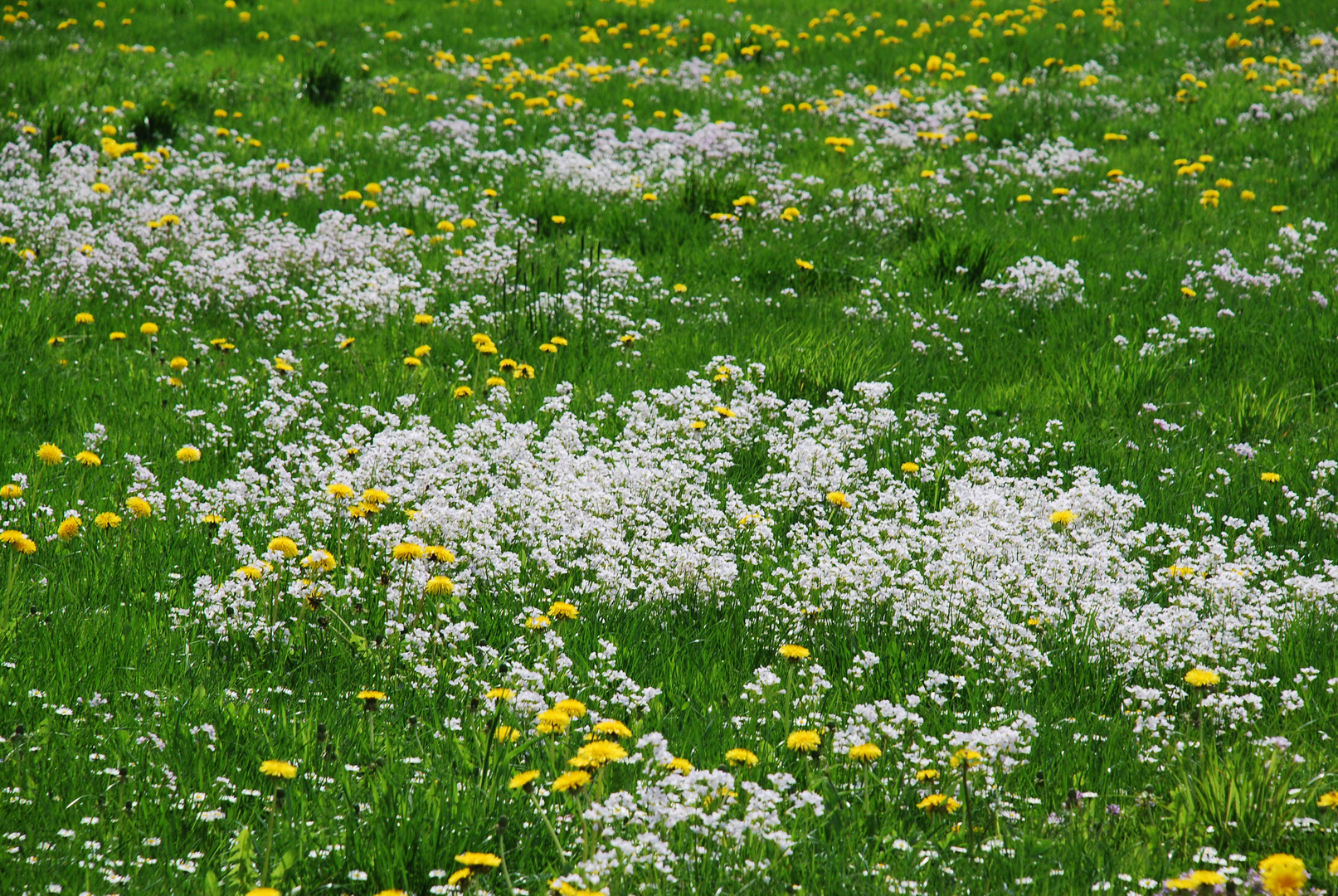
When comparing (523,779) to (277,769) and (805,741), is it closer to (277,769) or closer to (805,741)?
(277,769)

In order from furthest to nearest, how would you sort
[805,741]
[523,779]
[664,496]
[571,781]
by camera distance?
1. [664,496]
2. [805,741]
3. [523,779]
4. [571,781]

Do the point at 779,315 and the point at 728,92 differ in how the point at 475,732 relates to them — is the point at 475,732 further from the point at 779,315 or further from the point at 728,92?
the point at 728,92

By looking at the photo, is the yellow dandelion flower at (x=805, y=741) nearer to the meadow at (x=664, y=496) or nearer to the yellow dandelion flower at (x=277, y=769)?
the meadow at (x=664, y=496)

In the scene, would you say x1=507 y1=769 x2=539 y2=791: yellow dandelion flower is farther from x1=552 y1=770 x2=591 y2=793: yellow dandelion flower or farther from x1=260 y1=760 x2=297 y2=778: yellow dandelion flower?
x1=260 y1=760 x2=297 y2=778: yellow dandelion flower

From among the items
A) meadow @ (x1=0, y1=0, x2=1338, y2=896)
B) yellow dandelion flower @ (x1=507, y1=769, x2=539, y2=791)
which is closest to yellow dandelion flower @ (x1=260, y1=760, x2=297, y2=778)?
meadow @ (x1=0, y1=0, x2=1338, y2=896)

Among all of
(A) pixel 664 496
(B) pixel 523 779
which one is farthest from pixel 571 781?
(A) pixel 664 496

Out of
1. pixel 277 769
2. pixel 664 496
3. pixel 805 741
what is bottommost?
pixel 664 496

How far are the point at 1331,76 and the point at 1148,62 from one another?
7.34 ft

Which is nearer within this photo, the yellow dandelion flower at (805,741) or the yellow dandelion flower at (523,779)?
the yellow dandelion flower at (523,779)

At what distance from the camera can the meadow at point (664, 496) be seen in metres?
2.92

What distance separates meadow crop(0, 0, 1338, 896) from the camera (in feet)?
9.57

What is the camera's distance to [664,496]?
4.96 meters

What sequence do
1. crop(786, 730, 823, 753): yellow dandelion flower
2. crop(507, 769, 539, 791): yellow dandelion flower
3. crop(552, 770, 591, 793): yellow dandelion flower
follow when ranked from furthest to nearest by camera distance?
crop(786, 730, 823, 753): yellow dandelion flower → crop(507, 769, 539, 791): yellow dandelion flower → crop(552, 770, 591, 793): yellow dandelion flower

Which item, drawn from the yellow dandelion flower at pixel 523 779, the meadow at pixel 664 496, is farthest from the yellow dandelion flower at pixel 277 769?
the yellow dandelion flower at pixel 523 779
